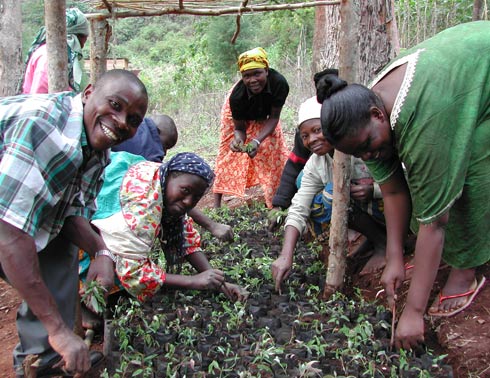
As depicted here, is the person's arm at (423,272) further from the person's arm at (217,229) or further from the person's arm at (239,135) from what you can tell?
the person's arm at (239,135)

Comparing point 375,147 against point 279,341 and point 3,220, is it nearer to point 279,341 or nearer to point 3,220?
point 279,341

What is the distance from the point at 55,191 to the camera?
2037mm

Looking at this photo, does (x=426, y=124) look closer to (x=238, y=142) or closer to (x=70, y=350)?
(x=70, y=350)

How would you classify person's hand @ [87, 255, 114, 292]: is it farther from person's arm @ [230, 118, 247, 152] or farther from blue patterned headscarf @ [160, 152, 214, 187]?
person's arm @ [230, 118, 247, 152]

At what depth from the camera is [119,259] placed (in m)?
2.77

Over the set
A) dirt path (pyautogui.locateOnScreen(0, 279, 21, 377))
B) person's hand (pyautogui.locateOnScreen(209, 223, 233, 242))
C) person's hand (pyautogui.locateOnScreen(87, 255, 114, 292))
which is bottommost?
dirt path (pyautogui.locateOnScreen(0, 279, 21, 377))

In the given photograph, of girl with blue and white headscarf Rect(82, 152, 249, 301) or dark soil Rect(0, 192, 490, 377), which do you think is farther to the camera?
girl with blue and white headscarf Rect(82, 152, 249, 301)

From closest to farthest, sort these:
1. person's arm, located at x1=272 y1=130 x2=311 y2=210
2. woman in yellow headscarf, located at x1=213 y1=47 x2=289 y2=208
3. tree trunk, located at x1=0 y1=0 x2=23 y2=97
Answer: person's arm, located at x1=272 y1=130 x2=311 y2=210 < woman in yellow headscarf, located at x1=213 y1=47 x2=289 y2=208 < tree trunk, located at x1=0 y1=0 x2=23 y2=97

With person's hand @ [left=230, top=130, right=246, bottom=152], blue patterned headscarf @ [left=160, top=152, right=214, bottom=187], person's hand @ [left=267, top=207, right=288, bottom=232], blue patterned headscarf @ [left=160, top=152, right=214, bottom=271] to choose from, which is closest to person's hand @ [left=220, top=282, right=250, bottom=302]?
blue patterned headscarf @ [left=160, top=152, right=214, bottom=271]

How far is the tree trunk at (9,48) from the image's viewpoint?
5648mm

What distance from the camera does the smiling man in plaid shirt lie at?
1.83 meters

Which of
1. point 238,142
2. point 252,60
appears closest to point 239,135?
point 238,142

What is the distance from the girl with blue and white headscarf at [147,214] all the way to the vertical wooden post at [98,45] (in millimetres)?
695

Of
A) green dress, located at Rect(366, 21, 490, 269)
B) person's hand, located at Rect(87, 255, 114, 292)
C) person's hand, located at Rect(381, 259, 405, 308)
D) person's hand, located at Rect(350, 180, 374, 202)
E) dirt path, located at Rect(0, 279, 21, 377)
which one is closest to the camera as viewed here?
green dress, located at Rect(366, 21, 490, 269)
